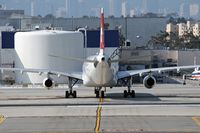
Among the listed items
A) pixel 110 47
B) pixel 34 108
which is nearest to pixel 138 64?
pixel 110 47

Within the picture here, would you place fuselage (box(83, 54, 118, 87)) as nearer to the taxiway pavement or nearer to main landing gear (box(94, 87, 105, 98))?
the taxiway pavement

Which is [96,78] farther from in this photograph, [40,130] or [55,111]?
[40,130]

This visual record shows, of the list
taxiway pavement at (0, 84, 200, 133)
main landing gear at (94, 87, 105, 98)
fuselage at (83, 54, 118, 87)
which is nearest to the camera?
taxiway pavement at (0, 84, 200, 133)

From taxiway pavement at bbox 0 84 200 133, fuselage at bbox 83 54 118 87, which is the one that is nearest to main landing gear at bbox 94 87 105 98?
fuselage at bbox 83 54 118 87

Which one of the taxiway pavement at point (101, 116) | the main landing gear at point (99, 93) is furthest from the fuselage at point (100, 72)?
the main landing gear at point (99, 93)

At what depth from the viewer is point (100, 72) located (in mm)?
56375

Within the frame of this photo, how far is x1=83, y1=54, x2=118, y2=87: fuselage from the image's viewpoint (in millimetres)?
55188

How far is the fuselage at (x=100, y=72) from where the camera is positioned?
55188 mm

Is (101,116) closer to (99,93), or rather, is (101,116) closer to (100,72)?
(100,72)

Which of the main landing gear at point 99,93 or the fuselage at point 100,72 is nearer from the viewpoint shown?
the fuselage at point 100,72

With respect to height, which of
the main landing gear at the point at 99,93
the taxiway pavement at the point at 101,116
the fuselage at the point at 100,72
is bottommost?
the taxiway pavement at the point at 101,116

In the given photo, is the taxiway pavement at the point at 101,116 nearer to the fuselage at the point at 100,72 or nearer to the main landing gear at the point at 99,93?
the fuselage at the point at 100,72

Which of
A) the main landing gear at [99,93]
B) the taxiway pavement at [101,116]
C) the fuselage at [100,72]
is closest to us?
the taxiway pavement at [101,116]

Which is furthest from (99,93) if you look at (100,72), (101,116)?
(101,116)
